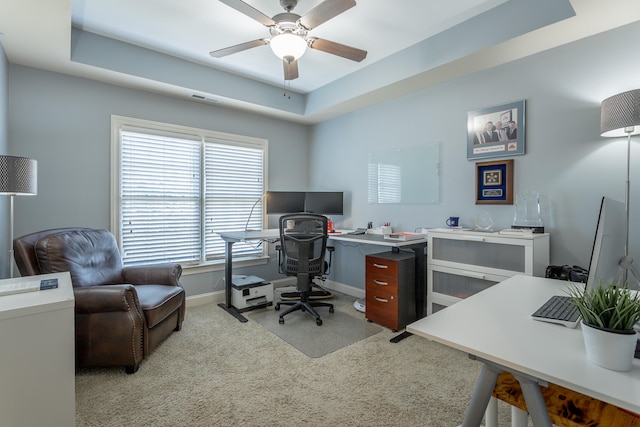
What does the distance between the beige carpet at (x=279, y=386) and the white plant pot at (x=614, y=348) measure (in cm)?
117

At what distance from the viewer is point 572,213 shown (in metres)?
2.44

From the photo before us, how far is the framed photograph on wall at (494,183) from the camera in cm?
278

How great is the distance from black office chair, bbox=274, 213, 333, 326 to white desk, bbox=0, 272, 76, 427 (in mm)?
1933

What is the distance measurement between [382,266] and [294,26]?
2.21 m

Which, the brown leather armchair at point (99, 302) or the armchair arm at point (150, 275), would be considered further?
the armchair arm at point (150, 275)

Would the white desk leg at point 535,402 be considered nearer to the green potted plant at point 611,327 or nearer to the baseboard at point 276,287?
the green potted plant at point 611,327

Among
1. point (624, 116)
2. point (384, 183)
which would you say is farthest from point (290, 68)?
point (624, 116)

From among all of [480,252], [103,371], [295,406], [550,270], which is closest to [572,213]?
[550,270]

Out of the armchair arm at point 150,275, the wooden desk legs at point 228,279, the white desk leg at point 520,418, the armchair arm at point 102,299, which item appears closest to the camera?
the white desk leg at point 520,418

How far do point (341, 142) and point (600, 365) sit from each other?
3.84m

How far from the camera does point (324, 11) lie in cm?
198

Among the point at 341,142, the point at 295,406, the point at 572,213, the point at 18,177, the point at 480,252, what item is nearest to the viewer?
the point at 295,406

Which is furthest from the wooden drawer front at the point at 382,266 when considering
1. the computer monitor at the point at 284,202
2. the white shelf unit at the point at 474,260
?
the computer monitor at the point at 284,202

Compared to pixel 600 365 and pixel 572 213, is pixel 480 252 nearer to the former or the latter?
pixel 572 213
